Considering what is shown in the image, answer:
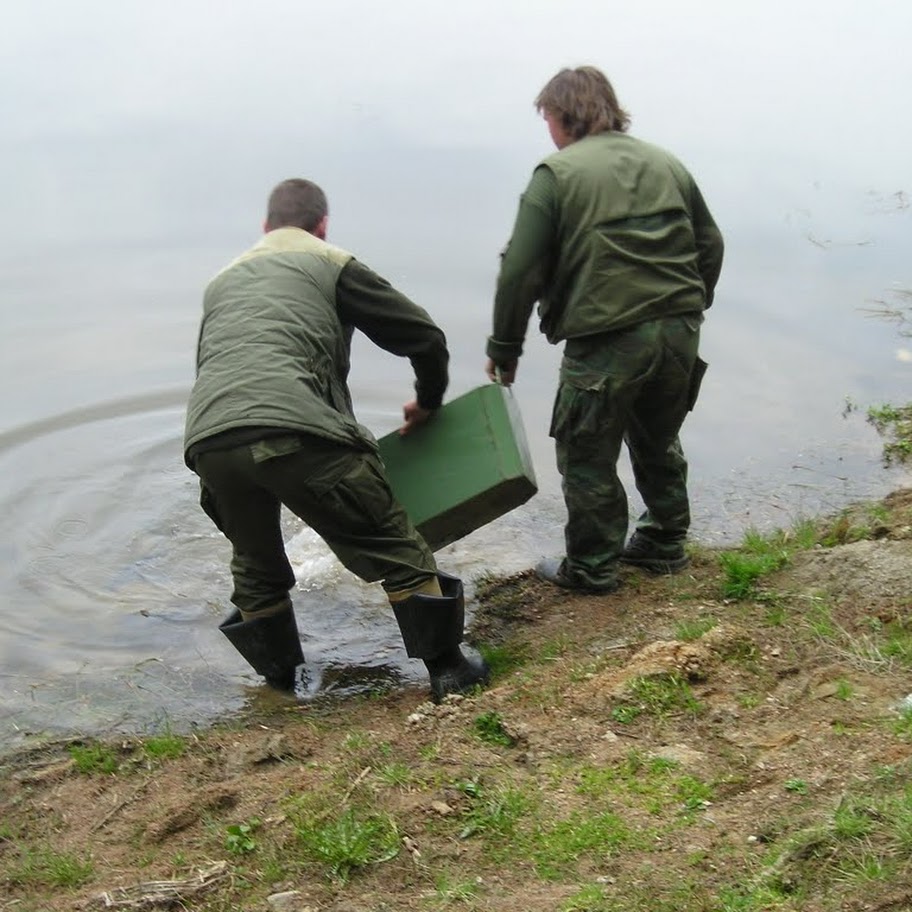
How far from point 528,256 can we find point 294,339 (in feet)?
3.58

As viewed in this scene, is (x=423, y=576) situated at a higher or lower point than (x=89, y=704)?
higher

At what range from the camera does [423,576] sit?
212 inches

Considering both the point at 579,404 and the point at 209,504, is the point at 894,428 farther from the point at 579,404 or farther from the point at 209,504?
the point at 209,504

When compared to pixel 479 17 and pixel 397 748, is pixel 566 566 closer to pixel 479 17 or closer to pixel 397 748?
pixel 397 748

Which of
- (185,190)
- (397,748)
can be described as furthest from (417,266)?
(397,748)

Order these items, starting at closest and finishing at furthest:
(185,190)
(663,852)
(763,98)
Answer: (663,852) → (185,190) → (763,98)

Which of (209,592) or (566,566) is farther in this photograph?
(209,592)

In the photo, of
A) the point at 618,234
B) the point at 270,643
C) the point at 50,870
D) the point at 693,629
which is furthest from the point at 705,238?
the point at 50,870

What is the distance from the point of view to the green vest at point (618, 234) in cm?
552

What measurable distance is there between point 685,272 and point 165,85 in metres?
12.3

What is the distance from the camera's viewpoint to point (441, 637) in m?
5.45

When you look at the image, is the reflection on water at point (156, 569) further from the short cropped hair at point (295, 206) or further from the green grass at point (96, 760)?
the short cropped hair at point (295, 206)

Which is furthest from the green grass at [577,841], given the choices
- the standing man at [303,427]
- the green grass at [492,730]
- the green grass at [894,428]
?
the green grass at [894,428]

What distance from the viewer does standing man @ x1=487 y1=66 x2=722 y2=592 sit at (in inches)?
218
